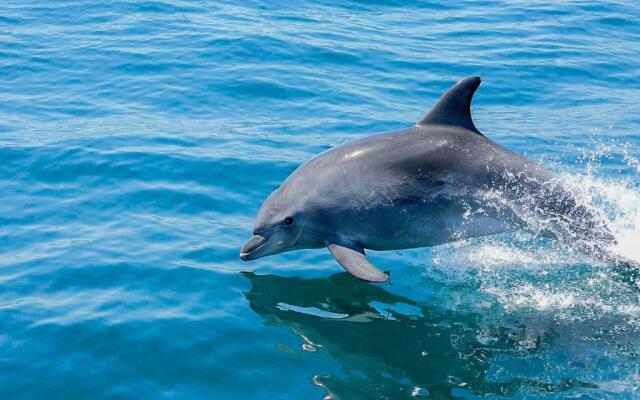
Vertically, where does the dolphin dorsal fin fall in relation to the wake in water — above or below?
above

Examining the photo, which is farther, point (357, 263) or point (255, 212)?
point (255, 212)

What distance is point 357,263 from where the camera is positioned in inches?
375

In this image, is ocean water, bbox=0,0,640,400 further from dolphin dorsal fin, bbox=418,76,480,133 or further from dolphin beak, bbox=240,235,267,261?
dolphin dorsal fin, bbox=418,76,480,133

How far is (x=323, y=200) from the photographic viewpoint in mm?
10180

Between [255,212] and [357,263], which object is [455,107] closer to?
[357,263]

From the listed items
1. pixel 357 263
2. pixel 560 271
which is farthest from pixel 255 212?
pixel 560 271

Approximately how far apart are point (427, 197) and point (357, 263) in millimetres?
1139

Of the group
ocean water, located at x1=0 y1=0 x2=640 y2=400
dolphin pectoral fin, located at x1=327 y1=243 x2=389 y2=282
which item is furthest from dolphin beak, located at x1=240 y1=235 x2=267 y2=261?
dolphin pectoral fin, located at x1=327 y1=243 x2=389 y2=282

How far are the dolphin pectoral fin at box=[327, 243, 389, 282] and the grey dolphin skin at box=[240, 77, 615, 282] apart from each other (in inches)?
1.3

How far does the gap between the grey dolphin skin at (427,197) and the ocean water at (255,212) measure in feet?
1.64

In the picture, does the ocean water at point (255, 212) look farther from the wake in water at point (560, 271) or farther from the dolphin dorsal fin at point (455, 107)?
the dolphin dorsal fin at point (455, 107)

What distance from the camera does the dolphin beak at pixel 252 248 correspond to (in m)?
10.4

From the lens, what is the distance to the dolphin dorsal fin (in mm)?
10047

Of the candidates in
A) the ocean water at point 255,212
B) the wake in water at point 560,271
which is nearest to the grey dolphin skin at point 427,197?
the wake in water at point 560,271
